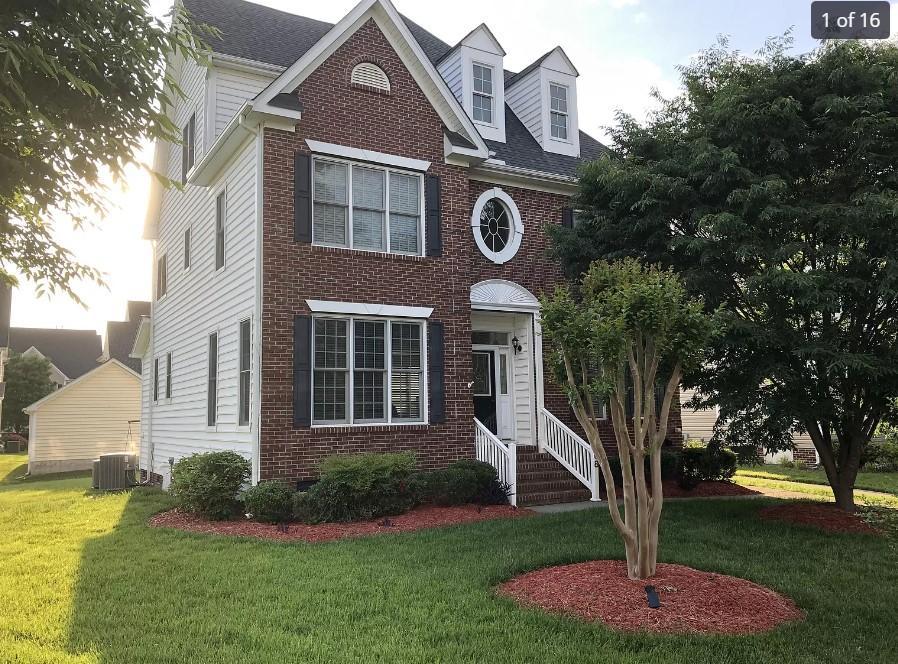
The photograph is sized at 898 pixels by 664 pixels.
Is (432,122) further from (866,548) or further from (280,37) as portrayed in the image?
(866,548)

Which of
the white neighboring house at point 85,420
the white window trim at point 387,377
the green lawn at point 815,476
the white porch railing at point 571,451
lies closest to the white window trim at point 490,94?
the white window trim at point 387,377

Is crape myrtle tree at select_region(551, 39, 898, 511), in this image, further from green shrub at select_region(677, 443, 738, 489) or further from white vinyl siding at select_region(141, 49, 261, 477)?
white vinyl siding at select_region(141, 49, 261, 477)

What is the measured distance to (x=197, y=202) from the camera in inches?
610

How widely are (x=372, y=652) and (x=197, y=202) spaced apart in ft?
42.0

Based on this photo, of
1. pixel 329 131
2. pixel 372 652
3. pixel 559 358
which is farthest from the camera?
pixel 329 131

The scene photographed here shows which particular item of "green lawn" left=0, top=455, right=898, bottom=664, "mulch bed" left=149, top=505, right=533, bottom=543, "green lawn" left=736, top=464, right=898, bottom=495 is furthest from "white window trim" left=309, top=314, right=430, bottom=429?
"green lawn" left=736, top=464, right=898, bottom=495

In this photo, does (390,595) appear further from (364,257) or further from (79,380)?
(79,380)

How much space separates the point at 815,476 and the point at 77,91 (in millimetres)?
18795

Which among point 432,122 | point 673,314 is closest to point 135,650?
point 673,314

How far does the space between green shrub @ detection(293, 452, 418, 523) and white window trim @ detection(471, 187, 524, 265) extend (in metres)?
5.18

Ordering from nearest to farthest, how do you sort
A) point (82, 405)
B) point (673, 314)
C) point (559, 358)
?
point (673, 314), point (559, 358), point (82, 405)

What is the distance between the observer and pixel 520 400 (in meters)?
14.3

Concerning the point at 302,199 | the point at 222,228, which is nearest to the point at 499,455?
the point at 302,199

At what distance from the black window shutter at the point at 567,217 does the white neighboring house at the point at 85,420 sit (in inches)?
848
